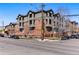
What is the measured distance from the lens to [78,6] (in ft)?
Answer: 24.7

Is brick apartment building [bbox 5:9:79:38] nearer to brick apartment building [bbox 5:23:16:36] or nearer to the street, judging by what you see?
brick apartment building [bbox 5:23:16:36]

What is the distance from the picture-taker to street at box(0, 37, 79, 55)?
297 inches

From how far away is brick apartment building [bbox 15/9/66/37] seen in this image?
7.68 m

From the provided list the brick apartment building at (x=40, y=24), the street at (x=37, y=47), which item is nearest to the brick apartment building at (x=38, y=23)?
the brick apartment building at (x=40, y=24)

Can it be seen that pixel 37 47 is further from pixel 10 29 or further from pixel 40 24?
pixel 10 29

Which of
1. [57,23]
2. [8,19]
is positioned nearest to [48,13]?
[57,23]

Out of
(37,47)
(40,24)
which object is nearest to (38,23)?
(40,24)

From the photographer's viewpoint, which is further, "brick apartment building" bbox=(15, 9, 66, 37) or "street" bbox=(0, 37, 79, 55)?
"brick apartment building" bbox=(15, 9, 66, 37)

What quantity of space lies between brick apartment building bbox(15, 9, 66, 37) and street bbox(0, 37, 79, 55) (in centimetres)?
17

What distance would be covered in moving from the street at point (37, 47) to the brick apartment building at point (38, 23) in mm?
170

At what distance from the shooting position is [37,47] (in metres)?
7.73

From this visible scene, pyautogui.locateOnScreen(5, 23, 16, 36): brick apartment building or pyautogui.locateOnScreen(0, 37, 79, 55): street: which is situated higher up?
pyautogui.locateOnScreen(5, 23, 16, 36): brick apartment building

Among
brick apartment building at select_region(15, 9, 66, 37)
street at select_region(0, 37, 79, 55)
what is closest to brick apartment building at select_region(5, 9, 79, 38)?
brick apartment building at select_region(15, 9, 66, 37)

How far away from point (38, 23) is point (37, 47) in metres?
0.44
